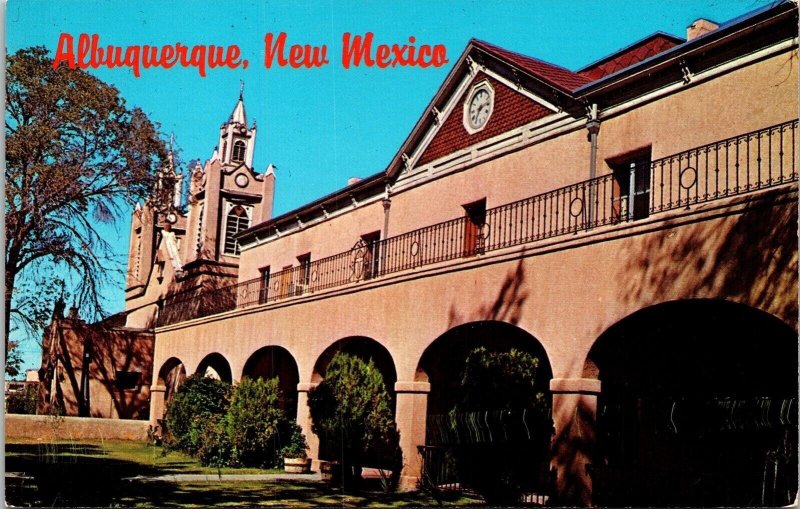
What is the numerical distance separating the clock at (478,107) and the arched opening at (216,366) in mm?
10444

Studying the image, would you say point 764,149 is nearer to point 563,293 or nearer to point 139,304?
point 563,293

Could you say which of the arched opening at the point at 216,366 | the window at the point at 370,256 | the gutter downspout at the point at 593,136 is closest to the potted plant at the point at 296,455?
the window at the point at 370,256

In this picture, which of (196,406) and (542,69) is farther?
(196,406)

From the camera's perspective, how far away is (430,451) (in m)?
14.2

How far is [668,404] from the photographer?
13242 mm

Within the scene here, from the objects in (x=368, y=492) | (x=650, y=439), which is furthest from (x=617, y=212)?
(x=368, y=492)

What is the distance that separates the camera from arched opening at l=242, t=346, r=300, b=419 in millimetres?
21461

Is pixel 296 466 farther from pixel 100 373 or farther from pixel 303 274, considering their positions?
pixel 100 373

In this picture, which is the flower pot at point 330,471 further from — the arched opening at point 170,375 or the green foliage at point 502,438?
the arched opening at point 170,375

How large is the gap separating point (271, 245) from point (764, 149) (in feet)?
59.7

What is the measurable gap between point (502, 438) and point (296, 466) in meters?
7.60

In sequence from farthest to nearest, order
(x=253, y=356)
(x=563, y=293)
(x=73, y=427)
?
(x=73, y=427) → (x=253, y=356) → (x=563, y=293)

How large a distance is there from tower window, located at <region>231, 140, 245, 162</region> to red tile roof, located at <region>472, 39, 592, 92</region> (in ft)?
104

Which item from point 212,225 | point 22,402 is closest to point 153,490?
point 22,402
